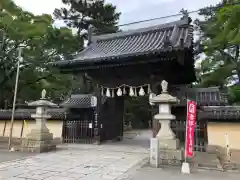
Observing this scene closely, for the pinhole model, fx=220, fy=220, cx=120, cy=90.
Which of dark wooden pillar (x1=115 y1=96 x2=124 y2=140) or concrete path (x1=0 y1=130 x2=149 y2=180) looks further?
dark wooden pillar (x1=115 y1=96 x2=124 y2=140)

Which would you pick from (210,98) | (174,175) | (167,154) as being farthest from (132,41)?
(174,175)

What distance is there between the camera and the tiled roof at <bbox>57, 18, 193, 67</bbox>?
11578 mm

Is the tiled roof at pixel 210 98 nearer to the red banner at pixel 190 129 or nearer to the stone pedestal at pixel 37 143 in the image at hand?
the red banner at pixel 190 129

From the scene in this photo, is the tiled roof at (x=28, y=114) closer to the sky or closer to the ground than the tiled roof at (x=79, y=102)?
closer to the ground

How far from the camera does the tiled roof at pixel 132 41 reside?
11.6m

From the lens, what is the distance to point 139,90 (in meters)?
11.8

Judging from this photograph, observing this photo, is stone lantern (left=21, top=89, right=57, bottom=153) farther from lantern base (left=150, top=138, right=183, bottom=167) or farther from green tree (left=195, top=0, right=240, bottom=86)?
green tree (left=195, top=0, right=240, bottom=86)

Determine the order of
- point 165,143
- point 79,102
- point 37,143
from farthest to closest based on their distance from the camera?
point 79,102 → point 37,143 → point 165,143

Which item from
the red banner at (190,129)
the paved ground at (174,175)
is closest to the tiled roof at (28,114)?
the paved ground at (174,175)

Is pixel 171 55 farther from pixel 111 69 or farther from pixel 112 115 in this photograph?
pixel 112 115

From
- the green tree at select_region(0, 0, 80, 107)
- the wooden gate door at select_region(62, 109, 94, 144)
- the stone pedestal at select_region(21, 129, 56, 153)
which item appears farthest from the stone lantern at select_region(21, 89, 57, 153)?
the green tree at select_region(0, 0, 80, 107)

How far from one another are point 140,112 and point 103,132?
20.0m

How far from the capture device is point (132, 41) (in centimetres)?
1366

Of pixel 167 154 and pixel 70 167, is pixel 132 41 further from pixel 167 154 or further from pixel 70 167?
pixel 70 167
